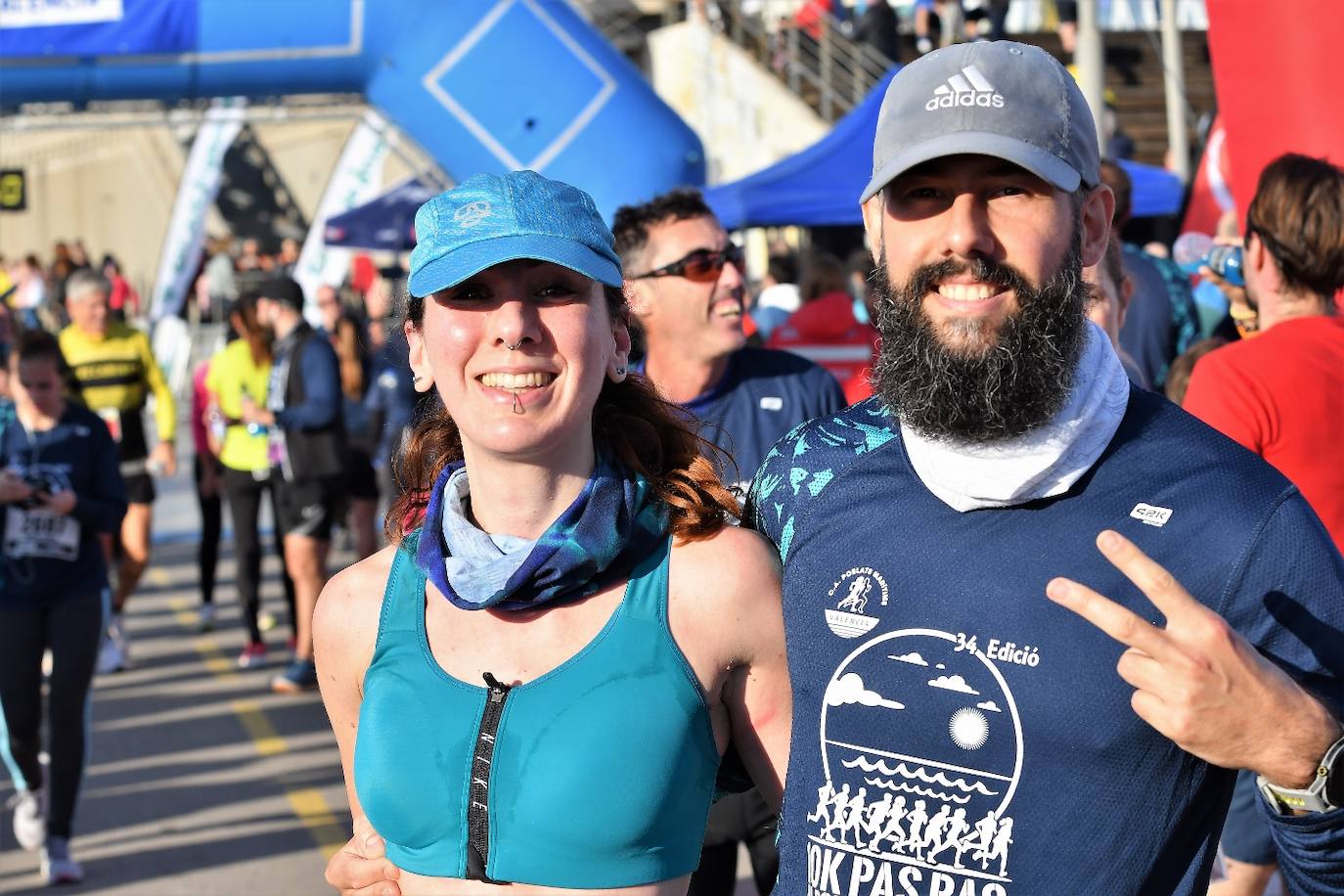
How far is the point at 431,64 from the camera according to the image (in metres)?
11.6

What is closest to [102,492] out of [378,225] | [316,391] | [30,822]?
[30,822]

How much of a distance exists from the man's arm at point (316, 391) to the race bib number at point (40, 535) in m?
2.58

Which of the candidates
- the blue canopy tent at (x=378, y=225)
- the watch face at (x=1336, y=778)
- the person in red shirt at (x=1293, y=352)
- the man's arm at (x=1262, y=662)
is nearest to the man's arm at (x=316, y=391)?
the person in red shirt at (x=1293, y=352)

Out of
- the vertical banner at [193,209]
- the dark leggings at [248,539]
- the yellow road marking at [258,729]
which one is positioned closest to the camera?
the yellow road marking at [258,729]

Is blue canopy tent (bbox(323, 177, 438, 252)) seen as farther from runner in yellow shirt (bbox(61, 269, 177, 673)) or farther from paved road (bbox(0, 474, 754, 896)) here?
runner in yellow shirt (bbox(61, 269, 177, 673))

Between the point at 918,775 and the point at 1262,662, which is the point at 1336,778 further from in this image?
the point at 918,775

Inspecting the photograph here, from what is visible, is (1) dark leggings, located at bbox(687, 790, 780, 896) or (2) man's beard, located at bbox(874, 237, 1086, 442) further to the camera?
(1) dark leggings, located at bbox(687, 790, 780, 896)

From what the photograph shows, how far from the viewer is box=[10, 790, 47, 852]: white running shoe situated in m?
6.49

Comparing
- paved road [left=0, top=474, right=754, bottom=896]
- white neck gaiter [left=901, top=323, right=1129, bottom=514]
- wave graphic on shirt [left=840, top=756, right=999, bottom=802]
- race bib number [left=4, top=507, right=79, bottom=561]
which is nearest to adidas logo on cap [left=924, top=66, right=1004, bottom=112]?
white neck gaiter [left=901, top=323, right=1129, bottom=514]

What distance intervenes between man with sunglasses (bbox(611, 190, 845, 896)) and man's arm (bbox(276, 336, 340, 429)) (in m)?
4.59

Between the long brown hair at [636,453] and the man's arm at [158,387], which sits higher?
the long brown hair at [636,453]

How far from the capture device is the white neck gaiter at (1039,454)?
201cm

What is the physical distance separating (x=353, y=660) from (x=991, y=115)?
1265 millimetres

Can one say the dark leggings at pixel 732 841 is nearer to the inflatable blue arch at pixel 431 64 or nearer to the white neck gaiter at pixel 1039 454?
the white neck gaiter at pixel 1039 454
